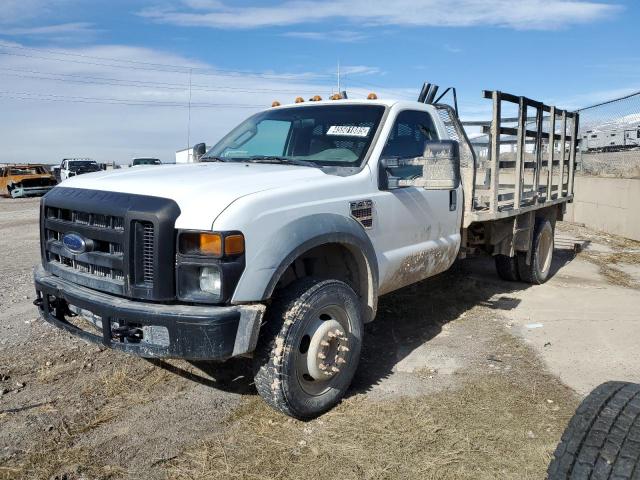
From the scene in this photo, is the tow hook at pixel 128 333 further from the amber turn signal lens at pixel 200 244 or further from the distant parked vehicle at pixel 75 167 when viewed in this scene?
the distant parked vehicle at pixel 75 167

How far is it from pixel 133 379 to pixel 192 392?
0.49 m

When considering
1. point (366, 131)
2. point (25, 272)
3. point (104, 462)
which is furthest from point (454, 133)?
point (25, 272)

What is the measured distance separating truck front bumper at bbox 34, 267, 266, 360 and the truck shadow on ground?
1.04 metres

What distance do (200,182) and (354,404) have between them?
69.1 inches

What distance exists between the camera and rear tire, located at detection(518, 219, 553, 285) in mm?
7055

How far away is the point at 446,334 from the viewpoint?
5242 mm

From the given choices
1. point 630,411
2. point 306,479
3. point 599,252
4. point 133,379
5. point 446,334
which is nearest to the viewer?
point 630,411

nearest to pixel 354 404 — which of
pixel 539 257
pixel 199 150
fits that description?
pixel 199 150

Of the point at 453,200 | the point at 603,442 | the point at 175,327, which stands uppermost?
the point at 453,200

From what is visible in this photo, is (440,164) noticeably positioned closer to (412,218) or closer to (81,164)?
(412,218)

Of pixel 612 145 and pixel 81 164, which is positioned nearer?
pixel 612 145

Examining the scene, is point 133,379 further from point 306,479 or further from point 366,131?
point 366,131

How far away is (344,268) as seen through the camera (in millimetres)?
4000

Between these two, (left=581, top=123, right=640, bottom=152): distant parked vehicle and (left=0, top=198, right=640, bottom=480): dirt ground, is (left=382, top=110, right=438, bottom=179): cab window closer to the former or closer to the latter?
(left=0, top=198, right=640, bottom=480): dirt ground
